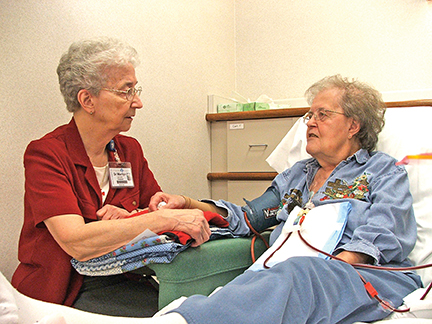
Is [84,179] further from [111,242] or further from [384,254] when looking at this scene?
[384,254]

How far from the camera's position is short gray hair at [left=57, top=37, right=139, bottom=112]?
139 cm

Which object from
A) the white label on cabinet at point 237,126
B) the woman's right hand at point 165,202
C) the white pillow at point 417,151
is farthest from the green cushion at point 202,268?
the white label on cabinet at point 237,126

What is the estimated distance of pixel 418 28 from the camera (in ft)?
9.32

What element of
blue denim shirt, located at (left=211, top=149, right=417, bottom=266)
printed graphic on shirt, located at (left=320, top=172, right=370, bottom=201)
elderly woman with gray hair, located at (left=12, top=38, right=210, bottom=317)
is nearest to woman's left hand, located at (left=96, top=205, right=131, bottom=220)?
elderly woman with gray hair, located at (left=12, top=38, right=210, bottom=317)

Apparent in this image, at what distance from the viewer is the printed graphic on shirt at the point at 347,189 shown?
1.42 m

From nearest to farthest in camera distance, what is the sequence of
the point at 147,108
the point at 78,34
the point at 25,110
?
the point at 25,110
the point at 78,34
the point at 147,108

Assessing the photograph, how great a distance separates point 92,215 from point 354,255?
843 millimetres

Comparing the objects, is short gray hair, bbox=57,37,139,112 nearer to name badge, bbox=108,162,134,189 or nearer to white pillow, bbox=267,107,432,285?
name badge, bbox=108,162,134,189

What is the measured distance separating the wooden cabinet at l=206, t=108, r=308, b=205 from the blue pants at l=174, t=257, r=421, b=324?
59.7 inches

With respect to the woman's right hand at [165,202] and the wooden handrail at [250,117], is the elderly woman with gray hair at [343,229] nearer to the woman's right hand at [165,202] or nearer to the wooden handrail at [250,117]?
the woman's right hand at [165,202]

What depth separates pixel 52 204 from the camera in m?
1.20

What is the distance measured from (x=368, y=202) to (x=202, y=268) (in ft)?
2.04

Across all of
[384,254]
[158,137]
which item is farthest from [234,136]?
[384,254]

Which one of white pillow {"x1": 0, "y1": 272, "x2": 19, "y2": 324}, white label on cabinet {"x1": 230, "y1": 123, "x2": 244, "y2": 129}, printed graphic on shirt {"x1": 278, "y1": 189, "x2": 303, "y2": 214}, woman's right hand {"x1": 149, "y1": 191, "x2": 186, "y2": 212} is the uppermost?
white label on cabinet {"x1": 230, "y1": 123, "x2": 244, "y2": 129}
